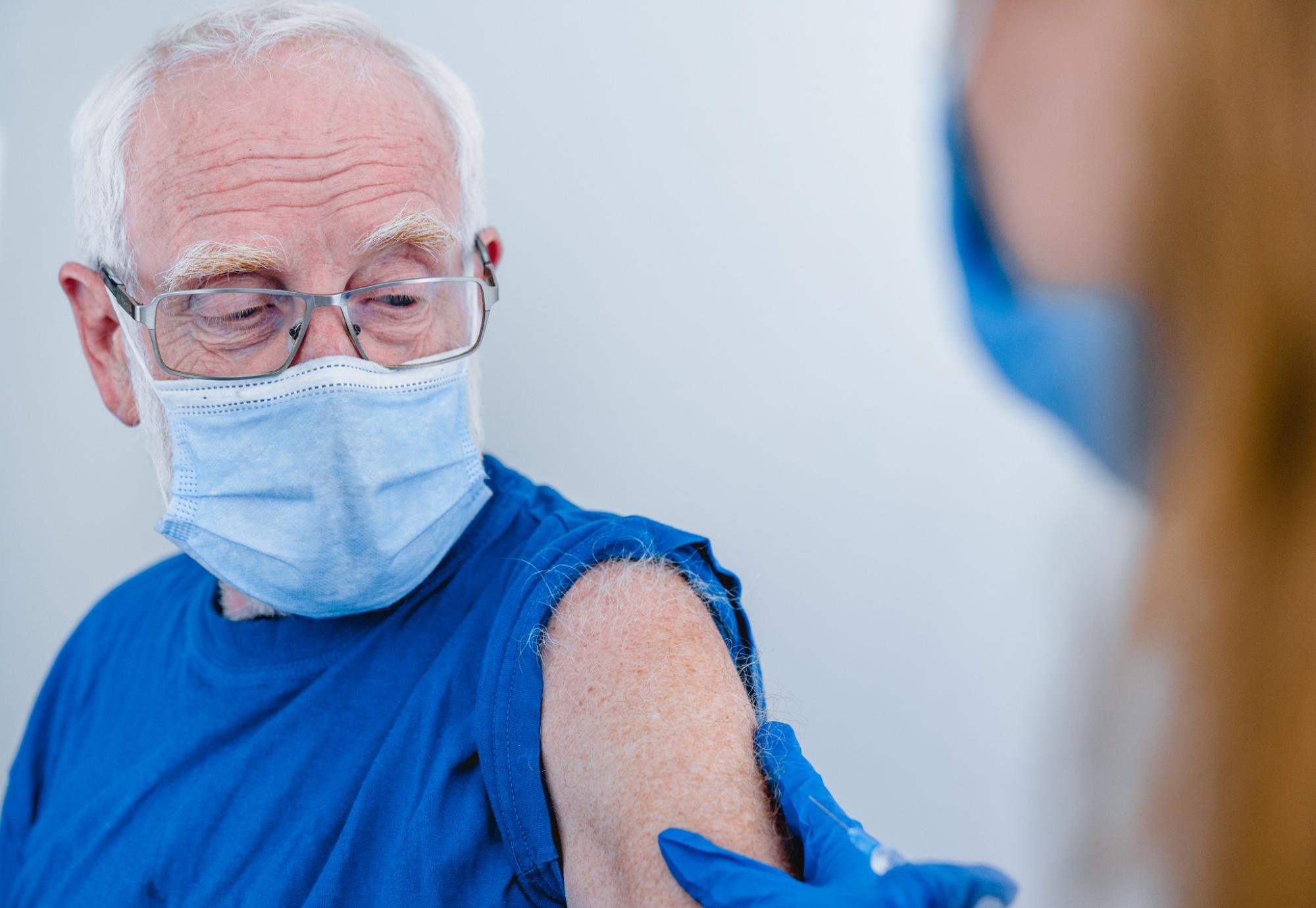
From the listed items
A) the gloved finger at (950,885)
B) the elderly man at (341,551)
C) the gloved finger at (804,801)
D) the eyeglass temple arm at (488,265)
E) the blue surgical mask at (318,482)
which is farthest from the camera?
the eyeglass temple arm at (488,265)

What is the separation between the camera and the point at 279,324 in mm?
1317

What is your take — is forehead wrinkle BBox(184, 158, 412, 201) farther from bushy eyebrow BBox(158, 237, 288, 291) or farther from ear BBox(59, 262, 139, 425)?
ear BBox(59, 262, 139, 425)

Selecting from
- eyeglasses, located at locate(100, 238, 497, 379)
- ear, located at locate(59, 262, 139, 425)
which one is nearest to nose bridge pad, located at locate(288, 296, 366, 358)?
eyeglasses, located at locate(100, 238, 497, 379)

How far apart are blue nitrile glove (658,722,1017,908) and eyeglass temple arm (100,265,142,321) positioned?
110 cm

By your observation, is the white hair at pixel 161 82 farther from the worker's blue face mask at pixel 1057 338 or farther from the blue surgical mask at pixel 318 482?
the worker's blue face mask at pixel 1057 338

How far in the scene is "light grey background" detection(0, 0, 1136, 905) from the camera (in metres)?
1.45

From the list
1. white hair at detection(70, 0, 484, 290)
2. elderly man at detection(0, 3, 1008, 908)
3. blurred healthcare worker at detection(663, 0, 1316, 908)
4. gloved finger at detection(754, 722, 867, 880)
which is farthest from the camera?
white hair at detection(70, 0, 484, 290)

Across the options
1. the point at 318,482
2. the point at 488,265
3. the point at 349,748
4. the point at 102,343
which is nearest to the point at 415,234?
the point at 488,265

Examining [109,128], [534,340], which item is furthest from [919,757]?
[109,128]

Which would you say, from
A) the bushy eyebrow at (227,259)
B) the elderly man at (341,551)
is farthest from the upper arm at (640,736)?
the bushy eyebrow at (227,259)

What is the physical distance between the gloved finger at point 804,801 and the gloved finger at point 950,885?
0.07 meters

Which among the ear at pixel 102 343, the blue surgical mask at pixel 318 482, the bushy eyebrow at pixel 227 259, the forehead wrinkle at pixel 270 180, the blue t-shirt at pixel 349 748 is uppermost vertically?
the forehead wrinkle at pixel 270 180

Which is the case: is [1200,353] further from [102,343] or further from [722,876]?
[102,343]

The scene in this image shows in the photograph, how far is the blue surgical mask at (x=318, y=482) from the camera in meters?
1.23
